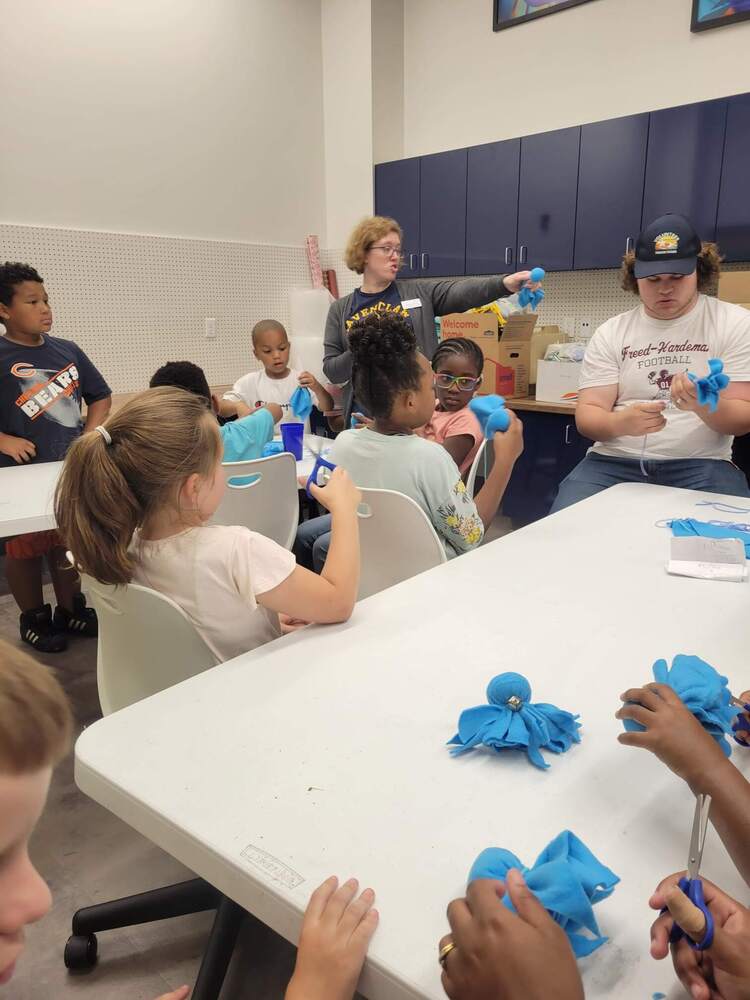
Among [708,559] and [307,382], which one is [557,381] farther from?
[708,559]

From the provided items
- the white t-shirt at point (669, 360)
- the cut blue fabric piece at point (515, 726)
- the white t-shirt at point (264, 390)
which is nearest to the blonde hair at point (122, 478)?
the cut blue fabric piece at point (515, 726)

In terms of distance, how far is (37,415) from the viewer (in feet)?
9.22

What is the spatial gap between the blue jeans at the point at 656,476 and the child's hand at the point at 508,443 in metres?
0.40

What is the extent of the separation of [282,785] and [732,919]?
443 mm

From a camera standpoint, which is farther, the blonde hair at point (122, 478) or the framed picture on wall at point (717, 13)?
the framed picture on wall at point (717, 13)

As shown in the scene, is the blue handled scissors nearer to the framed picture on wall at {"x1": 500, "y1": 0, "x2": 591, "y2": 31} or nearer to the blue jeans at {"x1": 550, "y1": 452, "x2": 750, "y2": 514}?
the blue jeans at {"x1": 550, "y1": 452, "x2": 750, "y2": 514}

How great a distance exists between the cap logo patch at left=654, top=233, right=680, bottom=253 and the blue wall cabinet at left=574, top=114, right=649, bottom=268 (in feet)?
5.98

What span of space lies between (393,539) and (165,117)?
3.79 meters

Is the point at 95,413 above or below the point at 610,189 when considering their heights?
below

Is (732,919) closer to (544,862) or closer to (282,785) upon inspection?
(544,862)

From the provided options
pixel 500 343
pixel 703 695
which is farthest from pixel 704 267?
pixel 703 695

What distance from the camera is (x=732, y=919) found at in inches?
21.3

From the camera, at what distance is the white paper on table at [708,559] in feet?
4.44

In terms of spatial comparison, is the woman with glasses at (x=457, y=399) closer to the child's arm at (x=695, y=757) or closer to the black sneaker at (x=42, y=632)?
the child's arm at (x=695, y=757)
